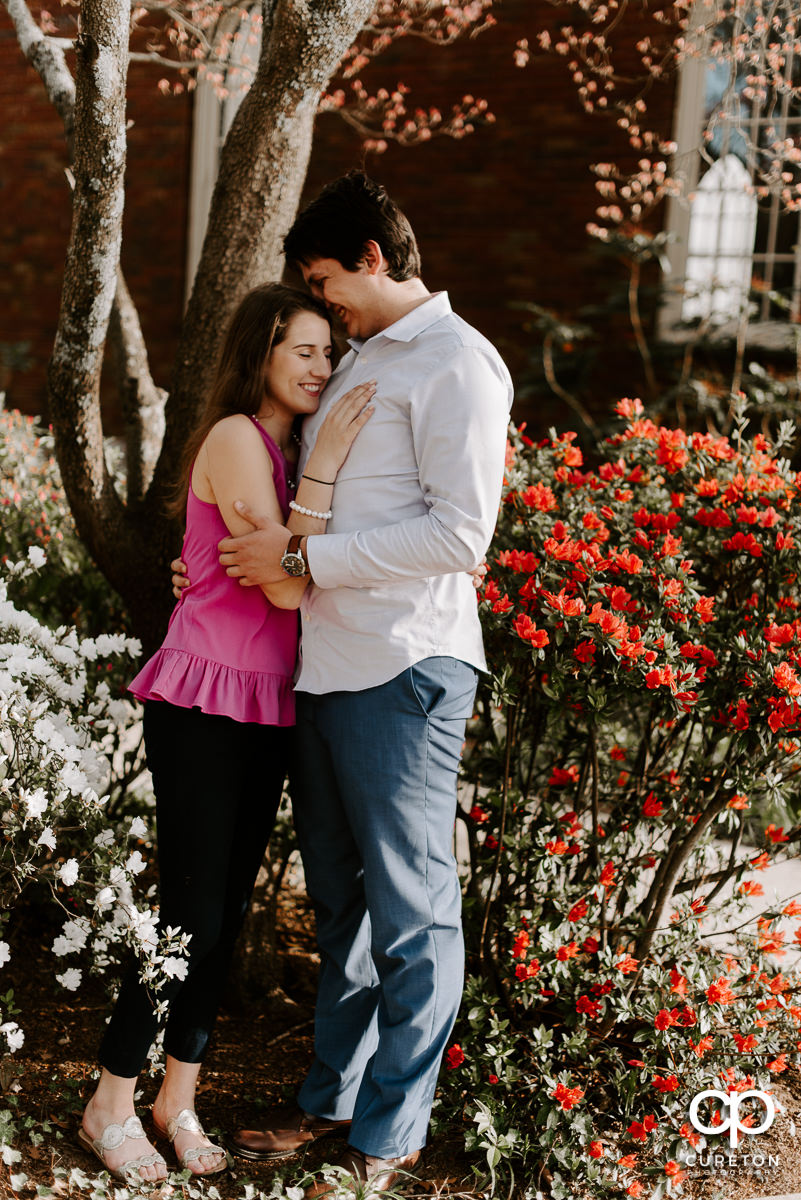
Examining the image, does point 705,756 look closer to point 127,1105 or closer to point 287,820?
point 287,820

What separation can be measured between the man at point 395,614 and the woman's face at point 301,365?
0.05 meters

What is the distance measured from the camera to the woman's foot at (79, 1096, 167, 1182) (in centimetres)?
246

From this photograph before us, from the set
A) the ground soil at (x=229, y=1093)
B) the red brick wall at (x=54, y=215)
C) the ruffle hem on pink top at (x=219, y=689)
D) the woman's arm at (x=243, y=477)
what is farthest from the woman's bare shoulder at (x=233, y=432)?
the red brick wall at (x=54, y=215)

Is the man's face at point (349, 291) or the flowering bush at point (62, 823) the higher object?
the man's face at point (349, 291)

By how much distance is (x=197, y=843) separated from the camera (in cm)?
245

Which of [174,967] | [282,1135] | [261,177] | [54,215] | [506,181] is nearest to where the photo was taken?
[174,967]

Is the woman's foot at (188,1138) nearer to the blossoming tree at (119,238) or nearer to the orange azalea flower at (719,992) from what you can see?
the orange azalea flower at (719,992)

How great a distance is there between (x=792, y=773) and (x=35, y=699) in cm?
193

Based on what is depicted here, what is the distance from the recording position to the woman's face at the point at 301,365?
8.23 feet

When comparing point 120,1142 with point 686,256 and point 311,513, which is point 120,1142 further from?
point 686,256

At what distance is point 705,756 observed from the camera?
285cm

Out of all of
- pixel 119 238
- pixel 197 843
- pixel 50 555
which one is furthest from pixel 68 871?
pixel 50 555

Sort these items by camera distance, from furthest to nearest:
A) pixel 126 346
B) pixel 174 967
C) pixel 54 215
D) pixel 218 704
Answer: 1. pixel 54 215
2. pixel 126 346
3. pixel 218 704
4. pixel 174 967

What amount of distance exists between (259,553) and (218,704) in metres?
0.34
